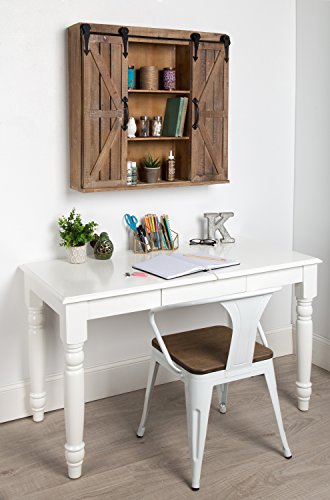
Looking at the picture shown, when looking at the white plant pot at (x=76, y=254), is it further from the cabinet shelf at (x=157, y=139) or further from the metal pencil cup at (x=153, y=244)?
the cabinet shelf at (x=157, y=139)

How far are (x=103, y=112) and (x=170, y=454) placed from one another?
1.51 meters

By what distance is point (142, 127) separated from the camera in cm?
322

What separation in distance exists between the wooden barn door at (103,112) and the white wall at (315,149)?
1172 mm

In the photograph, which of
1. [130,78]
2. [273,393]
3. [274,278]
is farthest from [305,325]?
[130,78]

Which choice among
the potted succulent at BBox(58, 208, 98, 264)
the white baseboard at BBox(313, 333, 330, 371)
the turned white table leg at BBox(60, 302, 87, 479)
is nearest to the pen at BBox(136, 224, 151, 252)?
the potted succulent at BBox(58, 208, 98, 264)

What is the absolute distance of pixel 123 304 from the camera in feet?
8.72

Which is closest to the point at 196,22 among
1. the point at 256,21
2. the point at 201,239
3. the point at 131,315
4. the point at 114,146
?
the point at 256,21

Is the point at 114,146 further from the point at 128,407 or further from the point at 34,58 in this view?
the point at 128,407

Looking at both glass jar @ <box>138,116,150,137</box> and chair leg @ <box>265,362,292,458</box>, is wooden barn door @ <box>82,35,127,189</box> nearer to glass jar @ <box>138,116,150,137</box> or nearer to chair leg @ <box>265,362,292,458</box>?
glass jar @ <box>138,116,150,137</box>

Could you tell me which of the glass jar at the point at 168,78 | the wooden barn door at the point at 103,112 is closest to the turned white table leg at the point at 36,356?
the wooden barn door at the point at 103,112

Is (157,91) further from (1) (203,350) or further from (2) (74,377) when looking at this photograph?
(2) (74,377)

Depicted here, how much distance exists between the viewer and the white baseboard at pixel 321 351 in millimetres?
3707

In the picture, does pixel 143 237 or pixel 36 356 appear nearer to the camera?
pixel 36 356

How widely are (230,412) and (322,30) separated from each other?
202 centimetres
